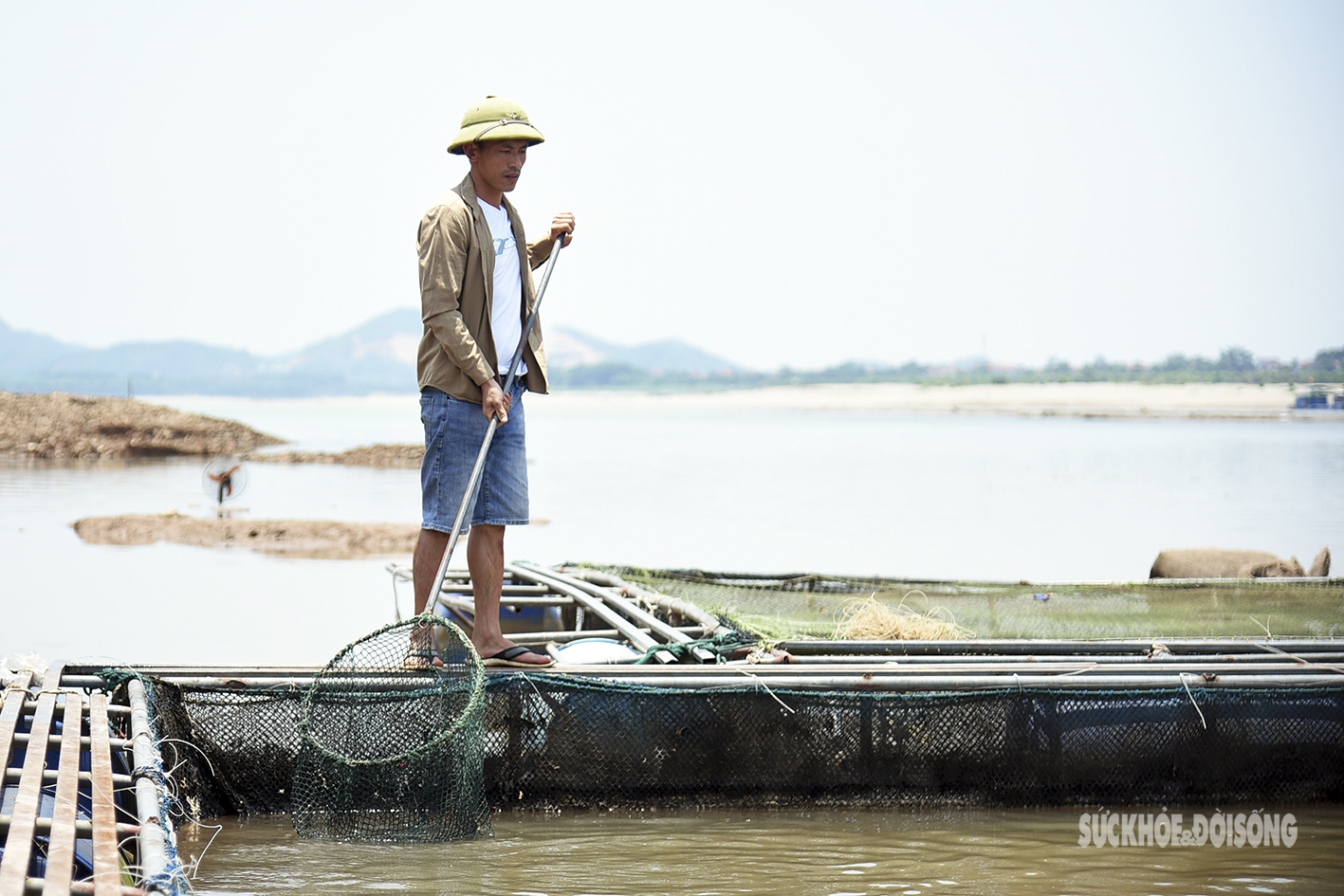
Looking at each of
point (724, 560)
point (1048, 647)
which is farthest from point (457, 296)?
point (724, 560)

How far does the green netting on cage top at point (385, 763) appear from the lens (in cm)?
425

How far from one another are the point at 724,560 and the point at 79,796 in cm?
1147

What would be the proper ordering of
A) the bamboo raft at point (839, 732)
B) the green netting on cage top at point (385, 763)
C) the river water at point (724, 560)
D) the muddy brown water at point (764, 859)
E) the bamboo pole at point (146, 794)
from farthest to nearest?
1. the bamboo raft at point (839, 732)
2. the green netting on cage top at point (385, 763)
3. the river water at point (724, 560)
4. the muddy brown water at point (764, 859)
5. the bamboo pole at point (146, 794)

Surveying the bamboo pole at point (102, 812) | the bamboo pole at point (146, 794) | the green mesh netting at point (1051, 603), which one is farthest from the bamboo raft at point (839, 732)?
the green mesh netting at point (1051, 603)

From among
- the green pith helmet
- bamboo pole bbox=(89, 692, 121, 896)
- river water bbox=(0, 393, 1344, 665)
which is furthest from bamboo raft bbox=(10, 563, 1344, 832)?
river water bbox=(0, 393, 1344, 665)

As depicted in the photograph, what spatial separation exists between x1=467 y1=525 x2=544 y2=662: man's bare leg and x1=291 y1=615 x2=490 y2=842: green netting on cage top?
1.29ft

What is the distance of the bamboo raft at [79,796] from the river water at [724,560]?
1.71 feet

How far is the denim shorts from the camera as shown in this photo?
4.62m

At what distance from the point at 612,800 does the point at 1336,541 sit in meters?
15.0

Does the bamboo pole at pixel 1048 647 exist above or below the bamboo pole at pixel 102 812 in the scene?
below

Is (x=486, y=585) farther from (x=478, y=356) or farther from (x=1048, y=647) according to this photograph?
(x=1048, y=647)

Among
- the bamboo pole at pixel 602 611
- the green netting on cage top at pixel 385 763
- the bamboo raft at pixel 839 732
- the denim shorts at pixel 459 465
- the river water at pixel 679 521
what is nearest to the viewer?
the green netting on cage top at pixel 385 763

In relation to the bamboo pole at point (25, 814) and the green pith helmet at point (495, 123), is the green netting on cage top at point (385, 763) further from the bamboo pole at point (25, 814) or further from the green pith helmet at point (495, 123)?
the green pith helmet at point (495, 123)

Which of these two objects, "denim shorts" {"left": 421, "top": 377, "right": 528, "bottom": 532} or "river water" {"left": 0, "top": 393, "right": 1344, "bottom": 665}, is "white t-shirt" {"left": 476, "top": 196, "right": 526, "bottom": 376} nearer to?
"denim shorts" {"left": 421, "top": 377, "right": 528, "bottom": 532}
